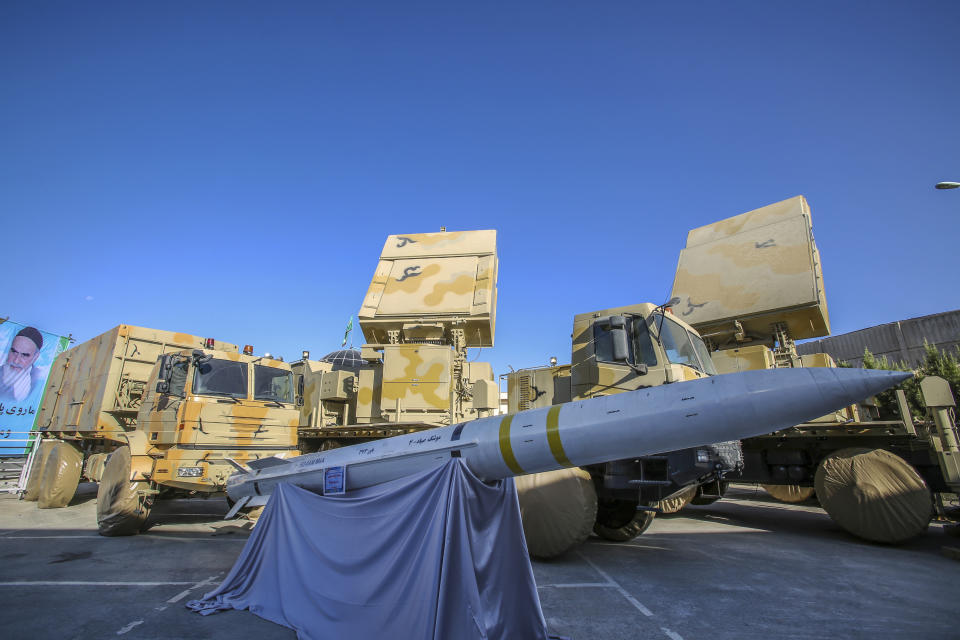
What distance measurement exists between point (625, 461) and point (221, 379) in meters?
6.62

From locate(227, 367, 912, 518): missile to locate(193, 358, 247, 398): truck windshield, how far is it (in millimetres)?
3995

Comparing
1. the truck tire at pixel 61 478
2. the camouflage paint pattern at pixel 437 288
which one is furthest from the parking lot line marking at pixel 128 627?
the truck tire at pixel 61 478

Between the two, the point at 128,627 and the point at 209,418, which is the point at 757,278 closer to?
the point at 209,418

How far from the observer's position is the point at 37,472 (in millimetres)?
12297

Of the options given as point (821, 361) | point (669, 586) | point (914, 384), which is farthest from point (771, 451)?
point (914, 384)

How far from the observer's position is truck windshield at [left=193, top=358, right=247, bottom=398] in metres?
7.66

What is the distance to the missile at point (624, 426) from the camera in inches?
129

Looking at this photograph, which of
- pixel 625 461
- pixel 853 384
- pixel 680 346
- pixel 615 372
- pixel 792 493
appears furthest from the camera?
pixel 792 493

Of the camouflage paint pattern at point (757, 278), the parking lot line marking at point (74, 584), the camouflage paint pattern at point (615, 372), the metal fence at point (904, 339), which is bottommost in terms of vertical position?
the parking lot line marking at point (74, 584)

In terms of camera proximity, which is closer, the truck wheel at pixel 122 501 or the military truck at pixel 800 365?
the military truck at pixel 800 365

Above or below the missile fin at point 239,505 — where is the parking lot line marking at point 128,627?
below

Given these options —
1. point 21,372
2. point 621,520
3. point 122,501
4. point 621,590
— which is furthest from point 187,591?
point 21,372

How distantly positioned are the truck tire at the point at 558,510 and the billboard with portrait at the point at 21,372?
78.3 feet

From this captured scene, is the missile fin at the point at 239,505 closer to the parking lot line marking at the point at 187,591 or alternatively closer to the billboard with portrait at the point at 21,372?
the parking lot line marking at the point at 187,591
